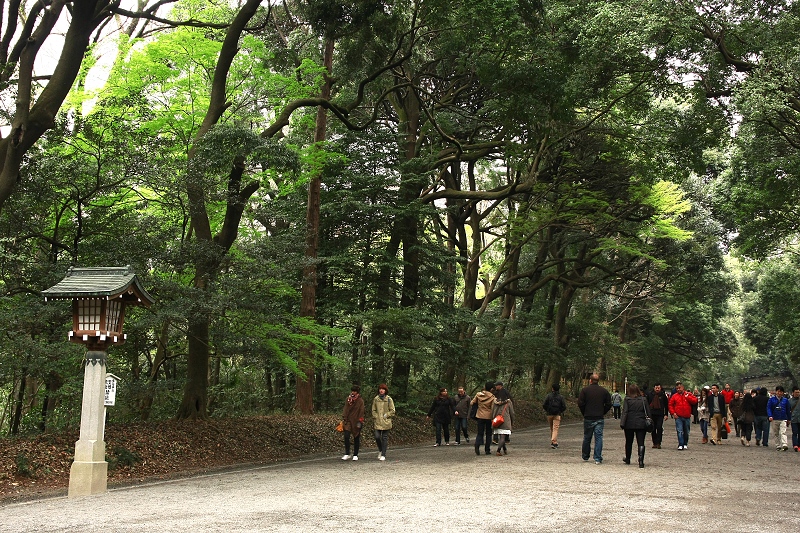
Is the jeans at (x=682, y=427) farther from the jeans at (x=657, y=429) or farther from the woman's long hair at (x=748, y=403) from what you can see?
the woman's long hair at (x=748, y=403)

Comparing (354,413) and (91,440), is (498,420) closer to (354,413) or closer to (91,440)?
(354,413)

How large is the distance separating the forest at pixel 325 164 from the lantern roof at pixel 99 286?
122cm

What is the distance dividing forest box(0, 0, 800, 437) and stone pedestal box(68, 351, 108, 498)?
1.38m

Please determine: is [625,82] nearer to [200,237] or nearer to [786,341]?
[200,237]

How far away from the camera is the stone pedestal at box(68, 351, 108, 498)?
959cm

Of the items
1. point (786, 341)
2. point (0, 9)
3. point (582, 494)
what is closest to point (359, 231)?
point (0, 9)

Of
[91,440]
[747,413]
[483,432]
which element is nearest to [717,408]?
[747,413]

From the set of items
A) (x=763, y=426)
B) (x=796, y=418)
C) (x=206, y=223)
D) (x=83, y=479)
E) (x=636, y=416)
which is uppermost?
(x=206, y=223)

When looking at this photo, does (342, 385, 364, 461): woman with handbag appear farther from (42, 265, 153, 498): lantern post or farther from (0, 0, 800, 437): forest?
(42, 265, 153, 498): lantern post

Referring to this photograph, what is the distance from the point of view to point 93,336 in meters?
10.0

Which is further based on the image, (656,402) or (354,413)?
(656,402)

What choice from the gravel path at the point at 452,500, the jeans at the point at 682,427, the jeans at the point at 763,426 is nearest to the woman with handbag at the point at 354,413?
the gravel path at the point at 452,500

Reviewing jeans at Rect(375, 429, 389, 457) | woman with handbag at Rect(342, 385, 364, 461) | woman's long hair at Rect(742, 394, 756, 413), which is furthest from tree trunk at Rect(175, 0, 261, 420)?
woman's long hair at Rect(742, 394, 756, 413)

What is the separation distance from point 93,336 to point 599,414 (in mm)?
9040
